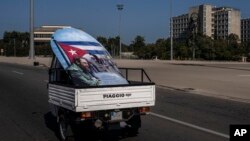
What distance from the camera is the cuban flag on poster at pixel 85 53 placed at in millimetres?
9836

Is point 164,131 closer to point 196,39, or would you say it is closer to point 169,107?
point 169,107

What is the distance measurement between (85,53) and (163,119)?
125 inches

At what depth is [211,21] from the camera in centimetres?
13225

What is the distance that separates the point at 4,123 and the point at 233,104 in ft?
25.4

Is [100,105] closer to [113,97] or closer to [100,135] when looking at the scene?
[113,97]

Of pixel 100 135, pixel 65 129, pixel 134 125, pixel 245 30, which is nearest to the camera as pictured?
pixel 65 129

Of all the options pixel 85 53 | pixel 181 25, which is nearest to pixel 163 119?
pixel 85 53

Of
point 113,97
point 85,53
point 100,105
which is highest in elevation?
point 85,53

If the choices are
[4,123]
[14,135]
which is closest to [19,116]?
[4,123]

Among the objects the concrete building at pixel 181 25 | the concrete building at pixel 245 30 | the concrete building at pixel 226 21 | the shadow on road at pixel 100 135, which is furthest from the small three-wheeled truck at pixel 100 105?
the concrete building at pixel 245 30

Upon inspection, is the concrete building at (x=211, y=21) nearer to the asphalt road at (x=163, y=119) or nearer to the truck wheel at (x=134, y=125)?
the asphalt road at (x=163, y=119)

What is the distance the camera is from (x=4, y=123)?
11891 millimetres

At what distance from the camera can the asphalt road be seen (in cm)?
987

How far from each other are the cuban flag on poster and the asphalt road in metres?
1.23
